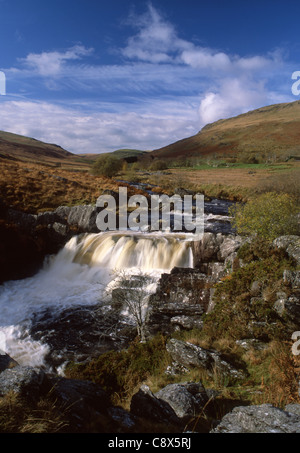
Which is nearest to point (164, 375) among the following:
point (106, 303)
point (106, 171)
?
point (106, 303)

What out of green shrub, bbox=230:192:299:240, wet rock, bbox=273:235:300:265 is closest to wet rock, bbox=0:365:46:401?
wet rock, bbox=273:235:300:265

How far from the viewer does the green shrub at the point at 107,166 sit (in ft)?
207

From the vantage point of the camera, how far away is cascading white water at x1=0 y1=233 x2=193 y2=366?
1636cm

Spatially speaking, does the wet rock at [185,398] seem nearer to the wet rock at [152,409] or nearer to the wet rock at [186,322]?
the wet rock at [152,409]

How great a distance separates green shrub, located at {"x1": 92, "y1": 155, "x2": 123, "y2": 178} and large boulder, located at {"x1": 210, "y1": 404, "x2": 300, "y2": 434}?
62.2m

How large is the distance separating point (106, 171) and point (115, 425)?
6210cm

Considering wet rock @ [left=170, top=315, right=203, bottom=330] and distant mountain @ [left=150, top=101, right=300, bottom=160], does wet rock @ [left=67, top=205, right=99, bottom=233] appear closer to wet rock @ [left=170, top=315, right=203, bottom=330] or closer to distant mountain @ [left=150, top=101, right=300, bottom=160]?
wet rock @ [left=170, top=315, right=203, bottom=330]

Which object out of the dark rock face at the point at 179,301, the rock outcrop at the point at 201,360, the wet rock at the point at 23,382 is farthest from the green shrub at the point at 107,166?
the wet rock at the point at 23,382

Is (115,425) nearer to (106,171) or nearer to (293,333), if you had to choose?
(293,333)

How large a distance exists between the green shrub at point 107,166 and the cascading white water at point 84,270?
1642 inches

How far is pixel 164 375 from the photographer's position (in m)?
8.39

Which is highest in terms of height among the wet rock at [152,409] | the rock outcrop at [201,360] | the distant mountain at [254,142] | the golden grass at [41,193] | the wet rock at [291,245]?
the distant mountain at [254,142]

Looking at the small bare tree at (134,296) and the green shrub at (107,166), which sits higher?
the green shrub at (107,166)

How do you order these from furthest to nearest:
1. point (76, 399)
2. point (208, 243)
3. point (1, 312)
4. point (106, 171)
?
1. point (106, 171)
2. point (208, 243)
3. point (1, 312)
4. point (76, 399)
